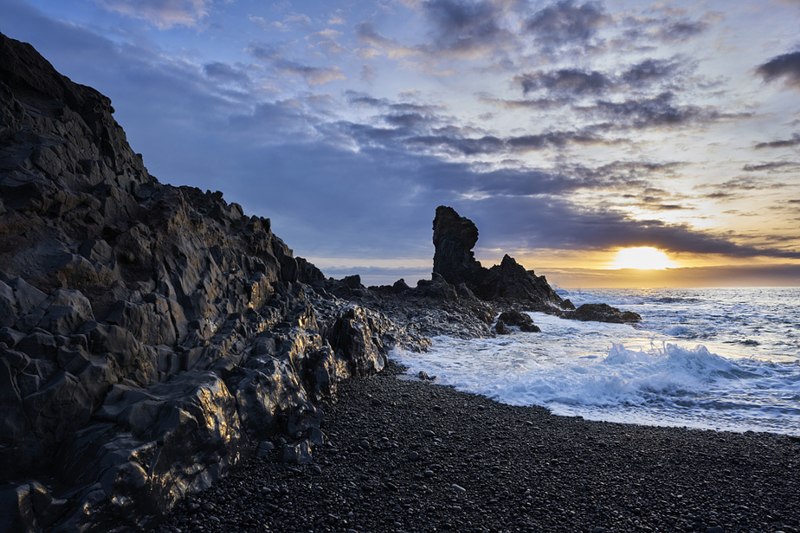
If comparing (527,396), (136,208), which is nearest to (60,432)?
(136,208)

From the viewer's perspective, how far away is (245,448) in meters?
9.24

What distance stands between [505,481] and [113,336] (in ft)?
27.6

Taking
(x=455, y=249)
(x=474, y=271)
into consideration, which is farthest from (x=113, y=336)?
(x=455, y=249)

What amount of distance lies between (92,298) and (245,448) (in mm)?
4461

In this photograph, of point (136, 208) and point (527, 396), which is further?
point (527, 396)

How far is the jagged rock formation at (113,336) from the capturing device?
262 inches

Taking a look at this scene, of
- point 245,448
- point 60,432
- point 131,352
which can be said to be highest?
point 131,352

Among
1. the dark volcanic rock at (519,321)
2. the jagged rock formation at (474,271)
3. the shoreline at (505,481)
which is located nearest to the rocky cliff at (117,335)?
the shoreline at (505,481)

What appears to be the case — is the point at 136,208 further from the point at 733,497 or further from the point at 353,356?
the point at 733,497

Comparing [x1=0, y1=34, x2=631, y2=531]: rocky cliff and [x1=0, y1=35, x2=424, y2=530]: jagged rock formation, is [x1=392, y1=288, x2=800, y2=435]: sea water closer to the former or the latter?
[x1=0, y1=34, x2=631, y2=531]: rocky cliff

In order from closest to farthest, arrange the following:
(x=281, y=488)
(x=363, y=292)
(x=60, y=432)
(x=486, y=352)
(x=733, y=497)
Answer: (x=60, y=432) < (x=281, y=488) < (x=733, y=497) < (x=486, y=352) < (x=363, y=292)

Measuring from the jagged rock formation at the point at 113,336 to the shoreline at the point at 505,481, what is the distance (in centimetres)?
80

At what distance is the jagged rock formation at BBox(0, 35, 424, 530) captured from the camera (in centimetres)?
666

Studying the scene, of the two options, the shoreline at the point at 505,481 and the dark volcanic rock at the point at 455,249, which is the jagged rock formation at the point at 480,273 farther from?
the shoreline at the point at 505,481
